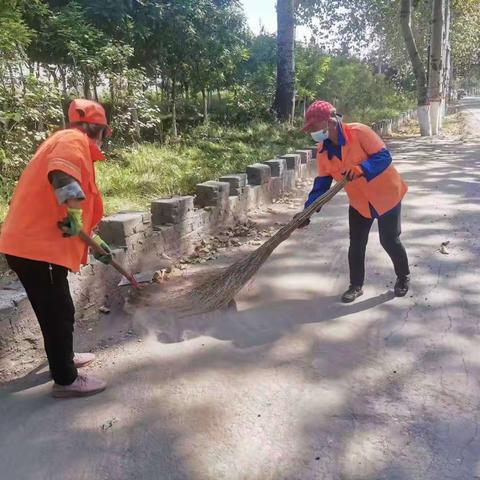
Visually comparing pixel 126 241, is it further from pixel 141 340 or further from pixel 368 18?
pixel 368 18

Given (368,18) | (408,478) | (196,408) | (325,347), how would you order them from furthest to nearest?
(368,18) < (325,347) < (196,408) < (408,478)

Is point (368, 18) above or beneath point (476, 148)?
above

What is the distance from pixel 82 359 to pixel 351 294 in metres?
2.08

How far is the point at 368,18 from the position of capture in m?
36.0

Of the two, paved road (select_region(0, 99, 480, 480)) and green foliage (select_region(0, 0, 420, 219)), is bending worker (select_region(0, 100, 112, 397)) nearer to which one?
paved road (select_region(0, 99, 480, 480))

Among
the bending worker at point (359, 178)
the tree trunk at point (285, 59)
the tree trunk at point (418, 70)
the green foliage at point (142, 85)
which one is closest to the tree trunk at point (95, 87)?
the green foliage at point (142, 85)

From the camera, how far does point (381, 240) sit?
418cm

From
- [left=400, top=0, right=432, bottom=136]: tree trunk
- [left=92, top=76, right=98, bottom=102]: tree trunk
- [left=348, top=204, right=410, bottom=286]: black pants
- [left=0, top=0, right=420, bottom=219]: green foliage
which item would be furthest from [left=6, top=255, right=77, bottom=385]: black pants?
[left=400, top=0, right=432, bottom=136]: tree trunk

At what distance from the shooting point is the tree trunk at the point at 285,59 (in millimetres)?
11555

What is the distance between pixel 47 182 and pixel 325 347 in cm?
197

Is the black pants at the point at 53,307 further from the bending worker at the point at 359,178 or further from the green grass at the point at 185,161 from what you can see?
the green grass at the point at 185,161

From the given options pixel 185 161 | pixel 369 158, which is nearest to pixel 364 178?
pixel 369 158

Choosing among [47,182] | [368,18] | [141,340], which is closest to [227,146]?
[141,340]

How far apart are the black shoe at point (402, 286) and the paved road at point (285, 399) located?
2.5 inches
